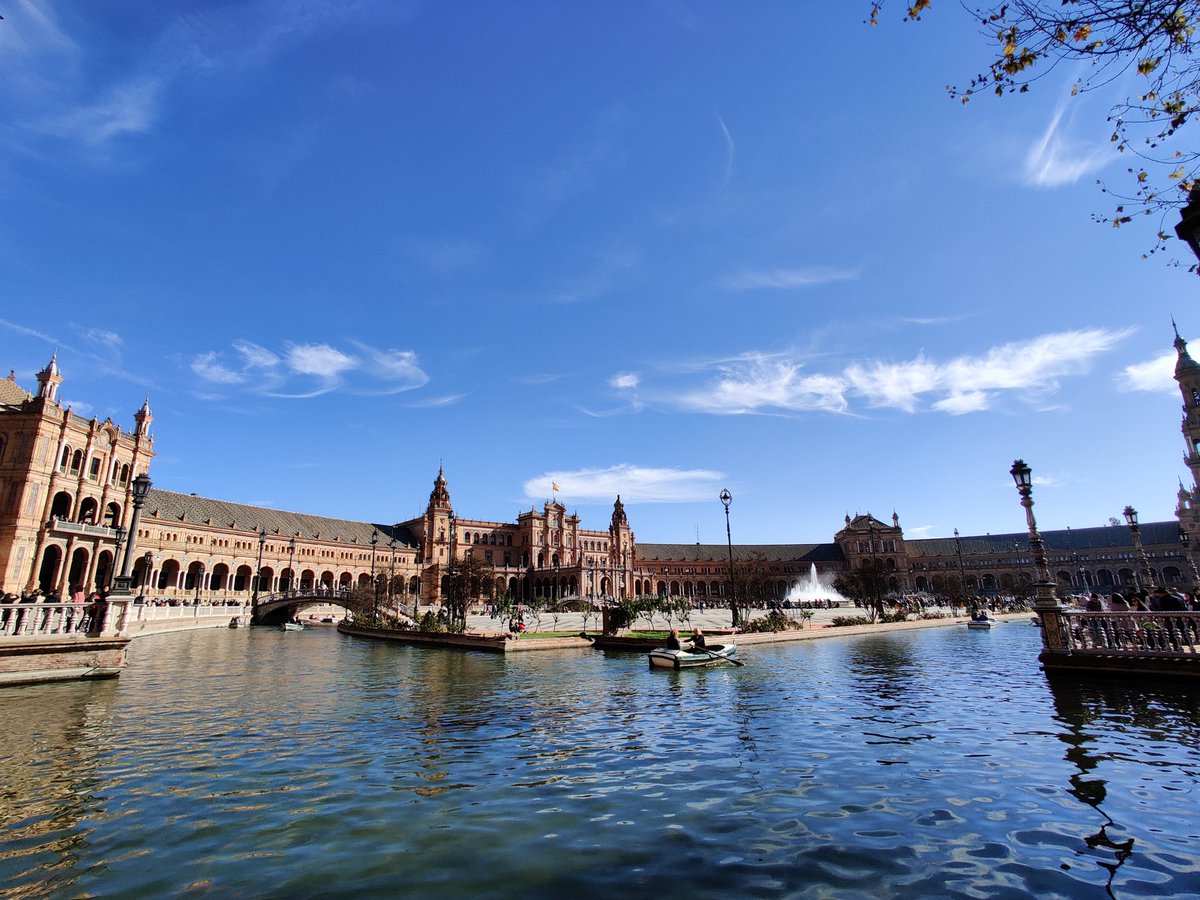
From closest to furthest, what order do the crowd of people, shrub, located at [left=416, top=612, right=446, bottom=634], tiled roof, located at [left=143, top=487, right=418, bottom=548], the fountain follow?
the crowd of people
shrub, located at [left=416, top=612, right=446, bottom=634]
tiled roof, located at [left=143, top=487, right=418, bottom=548]
the fountain

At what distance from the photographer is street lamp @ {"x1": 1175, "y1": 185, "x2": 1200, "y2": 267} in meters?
6.41

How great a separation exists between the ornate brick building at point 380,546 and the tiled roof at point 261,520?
315mm

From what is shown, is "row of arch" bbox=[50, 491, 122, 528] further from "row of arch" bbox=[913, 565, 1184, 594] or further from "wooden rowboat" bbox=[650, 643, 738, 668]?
"row of arch" bbox=[913, 565, 1184, 594]

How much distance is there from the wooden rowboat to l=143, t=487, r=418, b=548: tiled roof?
3362 inches

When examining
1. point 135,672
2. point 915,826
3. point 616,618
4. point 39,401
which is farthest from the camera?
point 39,401

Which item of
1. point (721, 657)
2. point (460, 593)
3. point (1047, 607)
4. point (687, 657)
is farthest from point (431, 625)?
point (1047, 607)

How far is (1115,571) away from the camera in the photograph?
427 feet

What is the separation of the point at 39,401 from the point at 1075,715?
2685 inches

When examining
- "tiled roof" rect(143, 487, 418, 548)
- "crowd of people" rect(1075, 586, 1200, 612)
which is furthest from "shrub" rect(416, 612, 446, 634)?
"tiled roof" rect(143, 487, 418, 548)

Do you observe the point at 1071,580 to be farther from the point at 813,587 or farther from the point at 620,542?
the point at 620,542

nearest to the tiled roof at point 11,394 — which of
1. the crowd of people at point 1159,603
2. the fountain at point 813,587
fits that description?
the crowd of people at point 1159,603

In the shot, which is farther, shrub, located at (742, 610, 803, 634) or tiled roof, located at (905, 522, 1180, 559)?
tiled roof, located at (905, 522, 1180, 559)

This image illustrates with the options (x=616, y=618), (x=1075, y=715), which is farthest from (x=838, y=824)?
(x=616, y=618)

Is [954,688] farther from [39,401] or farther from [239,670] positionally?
[39,401]
